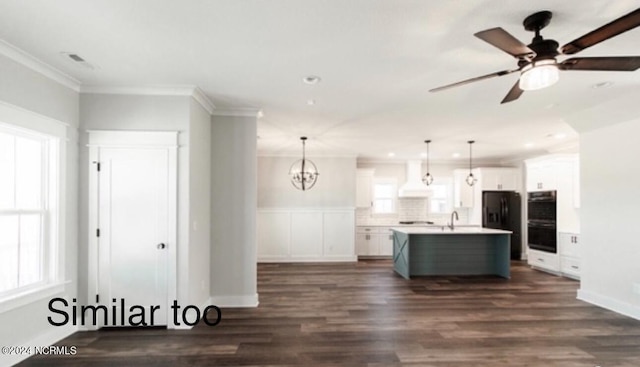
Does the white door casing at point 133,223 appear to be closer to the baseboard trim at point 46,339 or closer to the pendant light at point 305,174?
the baseboard trim at point 46,339

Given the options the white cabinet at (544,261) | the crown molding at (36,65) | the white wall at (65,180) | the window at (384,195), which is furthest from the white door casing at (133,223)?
the white cabinet at (544,261)

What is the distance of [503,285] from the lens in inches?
223

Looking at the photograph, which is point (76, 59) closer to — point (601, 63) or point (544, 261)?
point (601, 63)

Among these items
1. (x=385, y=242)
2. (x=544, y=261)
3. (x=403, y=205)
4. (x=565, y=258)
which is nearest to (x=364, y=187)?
(x=403, y=205)

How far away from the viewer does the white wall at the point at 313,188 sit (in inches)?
317

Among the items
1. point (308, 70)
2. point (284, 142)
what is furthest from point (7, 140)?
point (284, 142)

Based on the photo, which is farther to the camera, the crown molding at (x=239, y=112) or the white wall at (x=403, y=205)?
the white wall at (x=403, y=205)

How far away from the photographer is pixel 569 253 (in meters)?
6.27

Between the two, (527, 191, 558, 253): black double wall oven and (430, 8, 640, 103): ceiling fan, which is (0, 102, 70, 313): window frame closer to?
(430, 8, 640, 103): ceiling fan

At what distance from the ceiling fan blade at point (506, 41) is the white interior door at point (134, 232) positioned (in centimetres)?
318

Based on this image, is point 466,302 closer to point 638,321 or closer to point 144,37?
point 638,321

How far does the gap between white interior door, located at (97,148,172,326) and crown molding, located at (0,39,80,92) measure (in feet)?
2.42

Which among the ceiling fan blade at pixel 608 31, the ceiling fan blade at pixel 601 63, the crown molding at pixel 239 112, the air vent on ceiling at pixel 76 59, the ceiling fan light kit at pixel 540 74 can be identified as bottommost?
the ceiling fan light kit at pixel 540 74

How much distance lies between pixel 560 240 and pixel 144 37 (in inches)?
297
